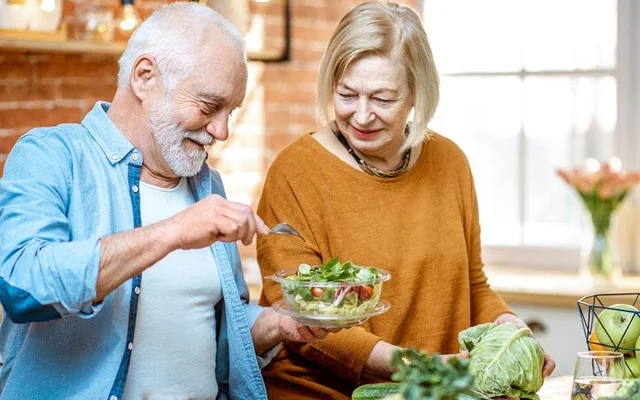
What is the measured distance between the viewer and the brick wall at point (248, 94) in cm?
286

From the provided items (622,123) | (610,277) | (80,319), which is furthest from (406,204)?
(622,123)

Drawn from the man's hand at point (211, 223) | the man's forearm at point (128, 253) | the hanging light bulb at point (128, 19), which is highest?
the hanging light bulb at point (128, 19)

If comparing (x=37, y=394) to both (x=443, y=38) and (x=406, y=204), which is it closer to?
(x=406, y=204)

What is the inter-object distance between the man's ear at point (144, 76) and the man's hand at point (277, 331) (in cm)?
55

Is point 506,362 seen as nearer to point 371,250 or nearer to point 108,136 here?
point 371,250

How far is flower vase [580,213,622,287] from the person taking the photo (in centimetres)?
381

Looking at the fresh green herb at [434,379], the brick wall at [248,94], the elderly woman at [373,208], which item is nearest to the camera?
the fresh green herb at [434,379]

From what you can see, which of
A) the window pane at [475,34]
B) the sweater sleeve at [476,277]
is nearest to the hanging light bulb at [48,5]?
the sweater sleeve at [476,277]

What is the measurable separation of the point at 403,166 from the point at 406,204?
0.36 feet

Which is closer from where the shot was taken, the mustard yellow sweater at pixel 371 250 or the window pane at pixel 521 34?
the mustard yellow sweater at pixel 371 250

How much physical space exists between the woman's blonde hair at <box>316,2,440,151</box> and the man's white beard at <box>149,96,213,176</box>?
1.52ft

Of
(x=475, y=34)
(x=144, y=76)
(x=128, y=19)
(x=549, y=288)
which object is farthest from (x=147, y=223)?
(x=475, y=34)

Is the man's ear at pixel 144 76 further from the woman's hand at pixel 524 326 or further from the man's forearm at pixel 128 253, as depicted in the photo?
the woman's hand at pixel 524 326

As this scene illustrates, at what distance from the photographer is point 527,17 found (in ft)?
13.9
